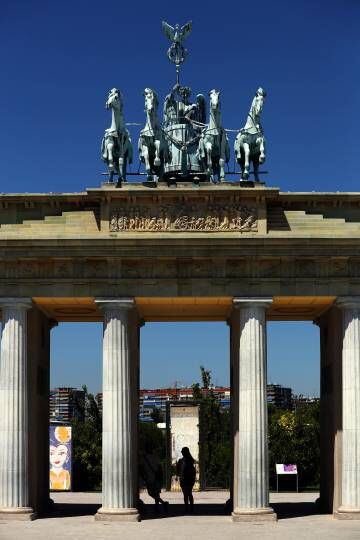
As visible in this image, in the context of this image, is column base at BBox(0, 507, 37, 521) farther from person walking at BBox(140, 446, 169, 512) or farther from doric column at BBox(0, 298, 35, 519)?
person walking at BBox(140, 446, 169, 512)

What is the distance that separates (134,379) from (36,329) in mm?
5039

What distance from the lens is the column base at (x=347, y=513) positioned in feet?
138

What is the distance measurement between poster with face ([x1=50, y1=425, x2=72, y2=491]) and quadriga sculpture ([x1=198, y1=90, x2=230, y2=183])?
24.8 metres

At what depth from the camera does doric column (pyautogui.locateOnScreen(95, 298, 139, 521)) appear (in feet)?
138

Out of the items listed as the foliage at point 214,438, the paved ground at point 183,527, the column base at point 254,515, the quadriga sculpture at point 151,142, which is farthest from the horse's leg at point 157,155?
the foliage at point 214,438

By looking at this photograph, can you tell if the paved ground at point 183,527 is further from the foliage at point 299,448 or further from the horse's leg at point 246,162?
the foliage at point 299,448

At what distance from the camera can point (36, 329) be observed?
46.0m

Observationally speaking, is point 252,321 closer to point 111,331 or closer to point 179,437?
point 111,331

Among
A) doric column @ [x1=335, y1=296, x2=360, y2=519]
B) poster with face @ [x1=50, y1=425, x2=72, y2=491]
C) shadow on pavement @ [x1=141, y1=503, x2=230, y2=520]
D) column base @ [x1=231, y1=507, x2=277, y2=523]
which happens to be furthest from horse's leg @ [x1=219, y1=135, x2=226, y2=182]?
poster with face @ [x1=50, y1=425, x2=72, y2=491]

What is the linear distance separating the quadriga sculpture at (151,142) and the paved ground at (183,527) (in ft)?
49.5

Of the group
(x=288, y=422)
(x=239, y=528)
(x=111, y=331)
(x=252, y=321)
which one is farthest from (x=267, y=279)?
(x=288, y=422)

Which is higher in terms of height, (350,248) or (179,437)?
(350,248)

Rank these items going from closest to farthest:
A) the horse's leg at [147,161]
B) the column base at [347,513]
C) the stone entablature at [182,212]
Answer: the column base at [347,513] < the stone entablature at [182,212] < the horse's leg at [147,161]

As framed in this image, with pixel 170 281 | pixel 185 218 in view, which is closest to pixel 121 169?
pixel 185 218
